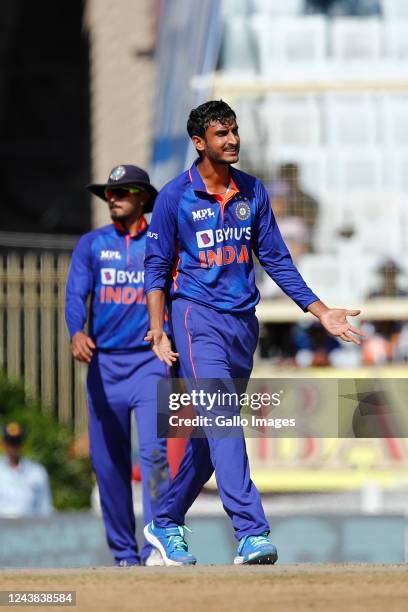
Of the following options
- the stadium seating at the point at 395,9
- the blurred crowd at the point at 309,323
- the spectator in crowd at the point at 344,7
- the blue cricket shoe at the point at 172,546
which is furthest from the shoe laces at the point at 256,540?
the spectator in crowd at the point at 344,7

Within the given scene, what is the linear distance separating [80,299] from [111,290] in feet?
0.60

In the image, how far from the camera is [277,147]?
1416cm

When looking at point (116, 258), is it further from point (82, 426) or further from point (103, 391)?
point (82, 426)

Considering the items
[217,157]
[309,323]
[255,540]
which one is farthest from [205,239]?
[309,323]

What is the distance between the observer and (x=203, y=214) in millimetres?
7004

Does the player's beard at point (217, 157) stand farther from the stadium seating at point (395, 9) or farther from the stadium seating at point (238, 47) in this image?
the stadium seating at point (395, 9)

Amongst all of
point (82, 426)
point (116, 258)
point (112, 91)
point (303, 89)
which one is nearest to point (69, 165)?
point (112, 91)

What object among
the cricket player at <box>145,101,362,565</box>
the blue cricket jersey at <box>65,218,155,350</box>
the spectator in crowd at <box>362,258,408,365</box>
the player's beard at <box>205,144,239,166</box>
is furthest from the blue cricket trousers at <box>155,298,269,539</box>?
the spectator in crowd at <box>362,258,408,365</box>

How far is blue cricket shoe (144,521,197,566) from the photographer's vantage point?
7.20 metres

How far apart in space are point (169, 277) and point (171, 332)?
340 mm

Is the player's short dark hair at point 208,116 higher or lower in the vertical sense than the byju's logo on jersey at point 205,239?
higher

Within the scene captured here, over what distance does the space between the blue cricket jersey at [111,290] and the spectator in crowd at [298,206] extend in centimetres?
551

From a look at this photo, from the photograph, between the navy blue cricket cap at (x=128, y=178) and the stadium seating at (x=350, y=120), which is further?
the stadium seating at (x=350, y=120)

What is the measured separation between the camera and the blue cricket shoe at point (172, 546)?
720cm
